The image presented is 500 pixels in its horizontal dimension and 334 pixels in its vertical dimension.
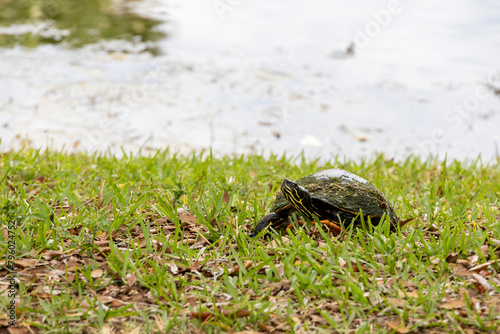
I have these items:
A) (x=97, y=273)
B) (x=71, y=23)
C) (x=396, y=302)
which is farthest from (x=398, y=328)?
(x=71, y=23)

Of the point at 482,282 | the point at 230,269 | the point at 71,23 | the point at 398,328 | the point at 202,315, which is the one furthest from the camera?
the point at 71,23

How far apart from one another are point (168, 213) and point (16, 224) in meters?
0.93

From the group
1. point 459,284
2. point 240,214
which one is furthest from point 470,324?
point 240,214

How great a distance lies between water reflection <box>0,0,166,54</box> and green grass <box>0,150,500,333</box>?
24.3ft

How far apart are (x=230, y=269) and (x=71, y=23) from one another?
35.0ft

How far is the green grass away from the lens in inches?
84.8

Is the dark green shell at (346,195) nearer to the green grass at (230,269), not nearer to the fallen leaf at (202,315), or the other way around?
the green grass at (230,269)

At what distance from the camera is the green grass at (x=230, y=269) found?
2.15 metres

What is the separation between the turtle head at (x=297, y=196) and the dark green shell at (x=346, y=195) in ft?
0.29

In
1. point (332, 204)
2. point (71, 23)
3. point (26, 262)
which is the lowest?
point (26, 262)

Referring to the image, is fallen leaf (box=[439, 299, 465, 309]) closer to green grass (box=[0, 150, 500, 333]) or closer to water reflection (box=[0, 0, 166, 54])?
green grass (box=[0, 150, 500, 333])

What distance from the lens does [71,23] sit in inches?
450

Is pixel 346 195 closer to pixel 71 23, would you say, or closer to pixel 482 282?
pixel 482 282

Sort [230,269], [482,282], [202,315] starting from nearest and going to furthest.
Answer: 1. [202,315]
2. [482,282]
3. [230,269]
